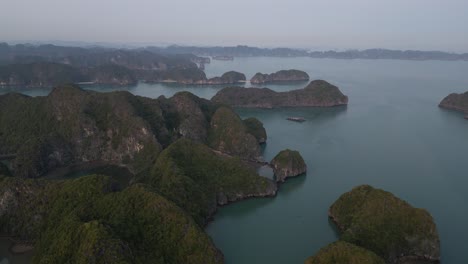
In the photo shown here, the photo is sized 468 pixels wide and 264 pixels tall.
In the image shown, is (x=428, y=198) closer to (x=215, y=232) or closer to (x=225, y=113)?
(x=215, y=232)

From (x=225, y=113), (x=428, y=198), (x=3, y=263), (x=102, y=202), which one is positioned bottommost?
(x=3, y=263)

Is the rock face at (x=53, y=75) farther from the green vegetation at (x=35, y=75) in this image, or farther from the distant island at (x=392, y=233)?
the distant island at (x=392, y=233)

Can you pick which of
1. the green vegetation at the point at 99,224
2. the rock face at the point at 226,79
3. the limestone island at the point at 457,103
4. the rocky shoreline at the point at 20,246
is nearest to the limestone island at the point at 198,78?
the rock face at the point at 226,79

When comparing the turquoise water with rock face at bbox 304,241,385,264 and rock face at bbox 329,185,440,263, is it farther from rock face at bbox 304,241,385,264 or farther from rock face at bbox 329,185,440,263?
rock face at bbox 304,241,385,264

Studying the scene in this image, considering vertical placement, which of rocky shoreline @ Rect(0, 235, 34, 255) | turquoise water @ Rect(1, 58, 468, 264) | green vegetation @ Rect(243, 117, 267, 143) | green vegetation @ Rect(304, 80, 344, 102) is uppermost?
green vegetation @ Rect(304, 80, 344, 102)

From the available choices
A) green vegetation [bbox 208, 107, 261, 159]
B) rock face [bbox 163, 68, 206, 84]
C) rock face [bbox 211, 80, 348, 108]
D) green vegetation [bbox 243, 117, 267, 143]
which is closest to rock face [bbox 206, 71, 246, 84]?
rock face [bbox 163, 68, 206, 84]

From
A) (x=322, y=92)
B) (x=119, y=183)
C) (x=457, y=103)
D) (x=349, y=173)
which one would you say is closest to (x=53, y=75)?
(x=322, y=92)

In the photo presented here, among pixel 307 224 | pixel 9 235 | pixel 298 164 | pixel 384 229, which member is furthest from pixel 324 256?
pixel 9 235
